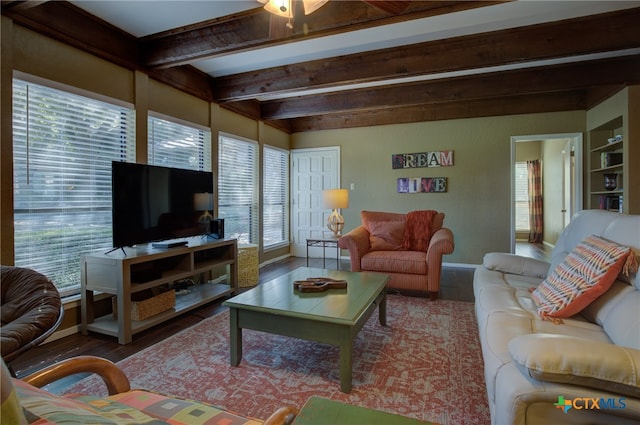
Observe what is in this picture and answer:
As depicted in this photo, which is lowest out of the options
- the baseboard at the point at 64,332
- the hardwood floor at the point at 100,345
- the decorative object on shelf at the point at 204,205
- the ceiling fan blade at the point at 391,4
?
the hardwood floor at the point at 100,345

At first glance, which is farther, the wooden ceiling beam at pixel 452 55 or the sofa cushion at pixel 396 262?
the sofa cushion at pixel 396 262

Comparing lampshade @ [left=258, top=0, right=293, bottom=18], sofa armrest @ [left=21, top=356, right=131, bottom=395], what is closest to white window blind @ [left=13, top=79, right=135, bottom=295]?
sofa armrest @ [left=21, top=356, right=131, bottom=395]

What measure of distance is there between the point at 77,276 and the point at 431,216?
12.5 ft

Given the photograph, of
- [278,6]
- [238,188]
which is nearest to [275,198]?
[238,188]

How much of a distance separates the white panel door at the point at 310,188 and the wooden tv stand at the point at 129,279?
284cm

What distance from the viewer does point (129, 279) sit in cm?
247

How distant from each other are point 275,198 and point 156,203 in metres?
2.96

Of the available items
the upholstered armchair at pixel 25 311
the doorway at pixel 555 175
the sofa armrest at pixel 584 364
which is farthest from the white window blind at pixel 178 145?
the doorway at pixel 555 175

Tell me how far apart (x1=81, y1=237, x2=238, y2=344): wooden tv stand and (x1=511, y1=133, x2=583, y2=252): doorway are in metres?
4.64

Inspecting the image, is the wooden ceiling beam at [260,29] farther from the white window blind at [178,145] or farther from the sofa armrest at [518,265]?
the sofa armrest at [518,265]

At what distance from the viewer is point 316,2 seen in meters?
1.69

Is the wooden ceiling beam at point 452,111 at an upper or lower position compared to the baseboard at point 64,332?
upper

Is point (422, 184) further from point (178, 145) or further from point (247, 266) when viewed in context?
point (178, 145)

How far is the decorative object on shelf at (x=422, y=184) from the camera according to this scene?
5215mm
